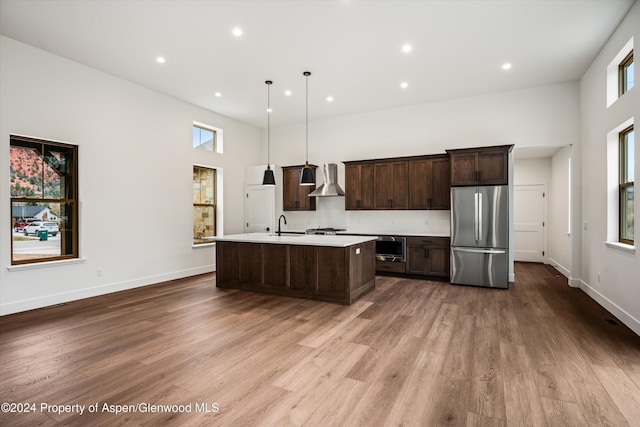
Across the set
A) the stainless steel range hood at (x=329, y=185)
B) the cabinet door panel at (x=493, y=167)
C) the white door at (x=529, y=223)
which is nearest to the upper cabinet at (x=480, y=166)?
the cabinet door panel at (x=493, y=167)

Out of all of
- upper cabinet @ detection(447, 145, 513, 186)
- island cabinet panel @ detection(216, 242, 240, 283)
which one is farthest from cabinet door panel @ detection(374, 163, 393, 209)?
island cabinet panel @ detection(216, 242, 240, 283)

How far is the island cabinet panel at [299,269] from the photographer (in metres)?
4.52

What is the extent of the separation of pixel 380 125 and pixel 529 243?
494 centimetres

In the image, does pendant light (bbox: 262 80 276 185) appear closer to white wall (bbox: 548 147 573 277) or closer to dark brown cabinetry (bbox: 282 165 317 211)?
dark brown cabinetry (bbox: 282 165 317 211)

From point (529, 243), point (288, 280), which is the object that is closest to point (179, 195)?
point (288, 280)

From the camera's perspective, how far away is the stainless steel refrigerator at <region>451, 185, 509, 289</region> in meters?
5.44

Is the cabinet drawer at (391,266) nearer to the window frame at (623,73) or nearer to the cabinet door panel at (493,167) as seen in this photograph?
the cabinet door panel at (493,167)

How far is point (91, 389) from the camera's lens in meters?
2.38

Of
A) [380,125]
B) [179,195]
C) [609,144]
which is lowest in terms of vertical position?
[179,195]

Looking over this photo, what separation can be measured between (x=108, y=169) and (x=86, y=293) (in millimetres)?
1939

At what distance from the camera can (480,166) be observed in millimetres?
5602

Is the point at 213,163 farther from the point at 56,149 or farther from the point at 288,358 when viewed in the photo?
the point at 288,358

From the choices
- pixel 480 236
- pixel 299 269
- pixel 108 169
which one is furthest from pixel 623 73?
pixel 108 169

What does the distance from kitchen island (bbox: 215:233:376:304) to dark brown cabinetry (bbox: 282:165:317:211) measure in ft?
8.23
